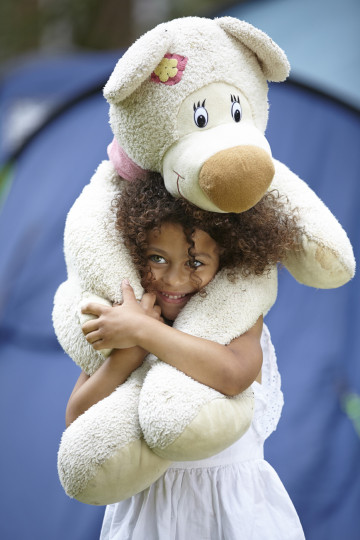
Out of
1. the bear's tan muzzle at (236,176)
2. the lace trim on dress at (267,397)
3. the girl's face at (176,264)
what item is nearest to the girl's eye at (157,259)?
the girl's face at (176,264)

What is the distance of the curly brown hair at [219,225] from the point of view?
875 millimetres

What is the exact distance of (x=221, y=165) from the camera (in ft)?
2.57

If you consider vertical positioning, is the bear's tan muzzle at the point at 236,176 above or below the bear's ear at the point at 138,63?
below

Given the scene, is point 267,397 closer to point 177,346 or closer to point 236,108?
point 177,346

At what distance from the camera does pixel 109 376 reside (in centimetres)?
86

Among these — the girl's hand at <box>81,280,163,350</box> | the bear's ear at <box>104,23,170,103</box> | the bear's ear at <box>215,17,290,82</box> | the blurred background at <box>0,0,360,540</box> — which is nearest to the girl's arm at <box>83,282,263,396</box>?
the girl's hand at <box>81,280,163,350</box>

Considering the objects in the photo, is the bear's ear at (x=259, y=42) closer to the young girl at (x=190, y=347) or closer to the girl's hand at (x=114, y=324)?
the young girl at (x=190, y=347)

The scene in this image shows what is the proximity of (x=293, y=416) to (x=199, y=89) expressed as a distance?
38.3 inches

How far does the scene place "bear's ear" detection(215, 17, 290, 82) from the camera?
0.87 meters

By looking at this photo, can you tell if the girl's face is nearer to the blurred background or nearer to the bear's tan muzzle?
the bear's tan muzzle

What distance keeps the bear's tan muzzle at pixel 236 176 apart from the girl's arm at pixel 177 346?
6.8 inches

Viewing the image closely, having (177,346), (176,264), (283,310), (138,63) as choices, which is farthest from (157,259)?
(283,310)

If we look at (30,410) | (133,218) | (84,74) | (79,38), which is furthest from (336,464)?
(79,38)

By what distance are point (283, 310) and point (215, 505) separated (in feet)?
2.78
